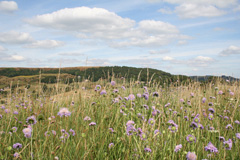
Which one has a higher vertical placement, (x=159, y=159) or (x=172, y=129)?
(x=172, y=129)

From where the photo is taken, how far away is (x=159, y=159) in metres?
2.35

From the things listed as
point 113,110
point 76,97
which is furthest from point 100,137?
point 76,97

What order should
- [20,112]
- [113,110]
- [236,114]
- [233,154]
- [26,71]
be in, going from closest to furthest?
[233,154], [113,110], [20,112], [236,114], [26,71]

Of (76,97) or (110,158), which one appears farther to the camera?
(76,97)

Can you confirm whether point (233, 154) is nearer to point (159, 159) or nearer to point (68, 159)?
point (159, 159)

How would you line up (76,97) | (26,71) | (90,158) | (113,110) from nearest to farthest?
(90,158) → (113,110) → (76,97) → (26,71)

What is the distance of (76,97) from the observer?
5.81 meters

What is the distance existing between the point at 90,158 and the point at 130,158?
1.73ft

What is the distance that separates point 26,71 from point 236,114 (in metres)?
102

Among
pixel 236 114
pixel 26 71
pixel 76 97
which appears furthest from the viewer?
pixel 26 71

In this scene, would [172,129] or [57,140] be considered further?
[57,140]

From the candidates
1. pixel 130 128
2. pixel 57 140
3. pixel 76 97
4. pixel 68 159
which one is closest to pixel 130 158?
pixel 130 128

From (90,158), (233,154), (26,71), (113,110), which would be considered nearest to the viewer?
(90,158)

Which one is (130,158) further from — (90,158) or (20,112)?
(20,112)
